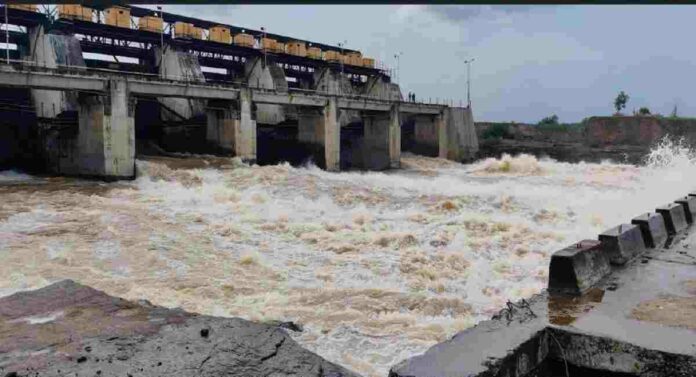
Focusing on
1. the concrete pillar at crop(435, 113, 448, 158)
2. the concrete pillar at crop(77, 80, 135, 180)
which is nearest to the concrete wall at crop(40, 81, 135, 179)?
the concrete pillar at crop(77, 80, 135, 180)

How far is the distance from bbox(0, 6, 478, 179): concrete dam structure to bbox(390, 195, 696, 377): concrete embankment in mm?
19042

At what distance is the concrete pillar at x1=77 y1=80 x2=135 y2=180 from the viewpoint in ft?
71.4

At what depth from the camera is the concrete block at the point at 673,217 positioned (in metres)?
9.20

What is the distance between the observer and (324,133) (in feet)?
105

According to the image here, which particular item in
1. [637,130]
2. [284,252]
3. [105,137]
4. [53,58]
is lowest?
[284,252]

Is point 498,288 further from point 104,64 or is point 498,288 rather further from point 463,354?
point 104,64

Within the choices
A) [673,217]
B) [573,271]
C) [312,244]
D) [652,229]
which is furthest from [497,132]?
[573,271]

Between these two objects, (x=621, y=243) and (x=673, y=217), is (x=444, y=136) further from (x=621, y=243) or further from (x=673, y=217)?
(x=621, y=243)

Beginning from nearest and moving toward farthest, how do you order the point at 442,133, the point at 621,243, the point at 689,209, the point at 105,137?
the point at 621,243
the point at 689,209
the point at 105,137
the point at 442,133

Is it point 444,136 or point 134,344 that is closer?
point 134,344

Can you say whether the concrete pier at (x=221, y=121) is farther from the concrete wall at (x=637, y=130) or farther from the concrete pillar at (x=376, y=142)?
the concrete wall at (x=637, y=130)

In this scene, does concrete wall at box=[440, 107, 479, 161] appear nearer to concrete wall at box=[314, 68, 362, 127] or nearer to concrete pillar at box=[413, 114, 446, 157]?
concrete pillar at box=[413, 114, 446, 157]

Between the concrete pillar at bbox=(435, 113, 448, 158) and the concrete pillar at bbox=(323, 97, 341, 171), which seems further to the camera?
the concrete pillar at bbox=(435, 113, 448, 158)

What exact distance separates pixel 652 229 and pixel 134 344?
701cm
